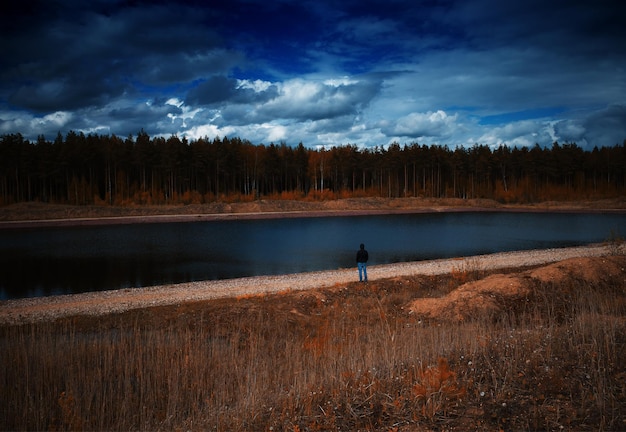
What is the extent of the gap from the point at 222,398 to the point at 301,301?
390 inches

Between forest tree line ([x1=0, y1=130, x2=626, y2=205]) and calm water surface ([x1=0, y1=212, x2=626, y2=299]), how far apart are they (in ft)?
93.3

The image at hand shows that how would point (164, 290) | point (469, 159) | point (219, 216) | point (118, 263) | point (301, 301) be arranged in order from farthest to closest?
point (469, 159) → point (219, 216) → point (118, 263) → point (164, 290) → point (301, 301)

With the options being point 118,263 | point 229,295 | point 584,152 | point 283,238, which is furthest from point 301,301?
point 584,152

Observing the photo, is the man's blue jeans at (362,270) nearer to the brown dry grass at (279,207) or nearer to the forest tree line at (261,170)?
the brown dry grass at (279,207)

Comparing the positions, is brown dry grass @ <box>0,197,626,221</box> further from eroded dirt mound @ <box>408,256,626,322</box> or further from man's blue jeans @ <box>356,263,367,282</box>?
eroded dirt mound @ <box>408,256,626,322</box>

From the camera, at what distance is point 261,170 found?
100062 millimetres

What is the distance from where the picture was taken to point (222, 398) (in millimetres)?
6453

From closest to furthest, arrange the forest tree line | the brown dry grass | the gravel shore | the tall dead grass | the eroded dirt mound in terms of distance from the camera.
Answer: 1. the tall dead grass
2. the eroded dirt mound
3. the gravel shore
4. the brown dry grass
5. the forest tree line

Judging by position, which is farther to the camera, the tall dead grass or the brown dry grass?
the brown dry grass

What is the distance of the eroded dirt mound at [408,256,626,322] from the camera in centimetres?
1345

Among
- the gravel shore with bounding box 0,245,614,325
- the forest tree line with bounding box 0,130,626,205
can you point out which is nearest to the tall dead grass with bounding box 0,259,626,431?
the gravel shore with bounding box 0,245,614,325

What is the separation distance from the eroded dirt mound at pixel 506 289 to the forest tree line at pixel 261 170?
75041 mm

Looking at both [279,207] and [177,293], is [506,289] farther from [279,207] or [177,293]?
[279,207]

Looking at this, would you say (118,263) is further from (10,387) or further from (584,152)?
(584,152)
